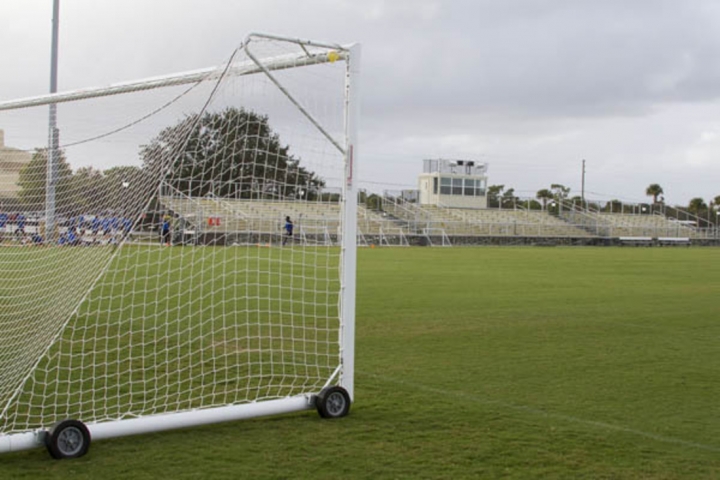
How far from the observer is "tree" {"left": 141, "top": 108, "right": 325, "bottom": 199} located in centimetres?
631

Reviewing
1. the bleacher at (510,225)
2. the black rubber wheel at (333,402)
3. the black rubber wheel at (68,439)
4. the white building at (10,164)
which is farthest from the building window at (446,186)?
the black rubber wheel at (68,439)

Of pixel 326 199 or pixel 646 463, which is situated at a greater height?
pixel 326 199

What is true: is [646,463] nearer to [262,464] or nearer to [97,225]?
[262,464]

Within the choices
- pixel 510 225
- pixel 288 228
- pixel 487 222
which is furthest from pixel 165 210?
pixel 487 222

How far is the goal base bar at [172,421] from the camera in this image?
4586mm

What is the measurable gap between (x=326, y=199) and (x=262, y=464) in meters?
3.83

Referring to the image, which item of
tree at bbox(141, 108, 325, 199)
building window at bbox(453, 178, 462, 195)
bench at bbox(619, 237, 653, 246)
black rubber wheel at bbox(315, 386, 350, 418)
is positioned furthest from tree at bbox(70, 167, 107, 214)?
building window at bbox(453, 178, 462, 195)

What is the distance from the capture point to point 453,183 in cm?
6216

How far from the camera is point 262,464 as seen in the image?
454cm

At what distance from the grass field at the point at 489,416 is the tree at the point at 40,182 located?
12.5 ft

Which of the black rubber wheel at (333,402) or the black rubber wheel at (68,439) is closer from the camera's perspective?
the black rubber wheel at (68,439)

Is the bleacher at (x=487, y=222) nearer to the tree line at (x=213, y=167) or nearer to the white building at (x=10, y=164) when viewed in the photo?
the white building at (x=10, y=164)

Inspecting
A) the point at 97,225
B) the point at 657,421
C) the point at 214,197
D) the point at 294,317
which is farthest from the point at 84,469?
the point at 294,317

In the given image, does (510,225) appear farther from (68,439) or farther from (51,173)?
(68,439)
